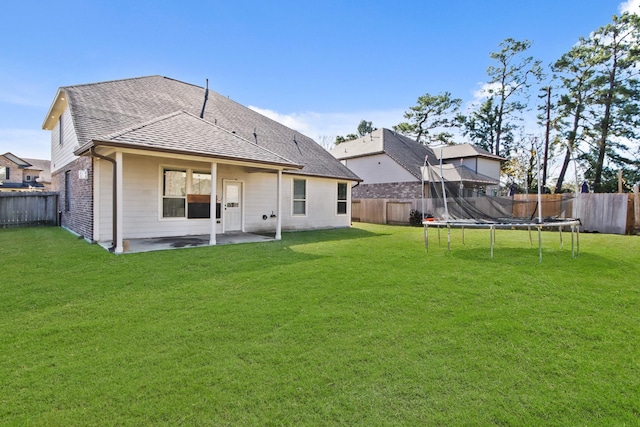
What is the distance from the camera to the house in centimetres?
809

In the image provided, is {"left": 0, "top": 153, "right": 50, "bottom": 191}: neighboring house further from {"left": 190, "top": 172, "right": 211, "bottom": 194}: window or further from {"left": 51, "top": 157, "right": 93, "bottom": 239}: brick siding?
{"left": 190, "top": 172, "right": 211, "bottom": 194}: window

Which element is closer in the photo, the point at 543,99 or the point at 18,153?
the point at 543,99

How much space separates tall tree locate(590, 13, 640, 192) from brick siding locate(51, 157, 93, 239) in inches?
1167

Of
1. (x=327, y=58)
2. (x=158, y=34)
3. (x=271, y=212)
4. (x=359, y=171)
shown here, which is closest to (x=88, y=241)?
(x=271, y=212)

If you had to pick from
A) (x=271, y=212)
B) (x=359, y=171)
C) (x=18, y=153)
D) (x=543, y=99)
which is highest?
(x=543, y=99)

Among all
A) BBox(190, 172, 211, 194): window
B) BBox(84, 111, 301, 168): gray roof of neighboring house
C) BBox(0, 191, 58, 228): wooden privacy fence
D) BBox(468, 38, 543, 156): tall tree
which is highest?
BBox(468, 38, 543, 156): tall tree

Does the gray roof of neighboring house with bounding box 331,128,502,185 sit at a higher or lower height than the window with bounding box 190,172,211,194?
higher

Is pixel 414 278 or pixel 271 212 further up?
pixel 271 212

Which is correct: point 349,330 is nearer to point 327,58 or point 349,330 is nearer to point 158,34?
point 158,34

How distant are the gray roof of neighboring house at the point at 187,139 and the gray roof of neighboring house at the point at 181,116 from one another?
7 cm

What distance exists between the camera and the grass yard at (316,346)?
210cm

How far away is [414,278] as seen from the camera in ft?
17.1

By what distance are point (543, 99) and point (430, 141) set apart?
990 cm

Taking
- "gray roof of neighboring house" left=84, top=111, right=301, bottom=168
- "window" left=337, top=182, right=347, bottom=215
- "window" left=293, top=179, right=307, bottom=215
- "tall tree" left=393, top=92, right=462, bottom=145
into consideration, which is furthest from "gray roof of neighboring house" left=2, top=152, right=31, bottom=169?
"tall tree" left=393, top=92, right=462, bottom=145
